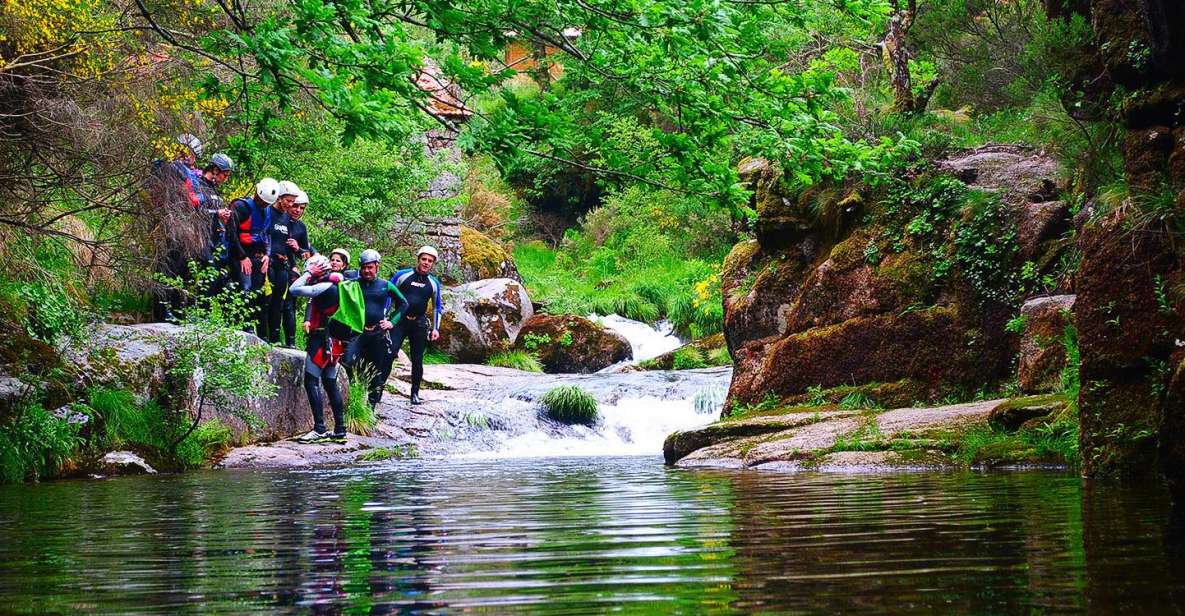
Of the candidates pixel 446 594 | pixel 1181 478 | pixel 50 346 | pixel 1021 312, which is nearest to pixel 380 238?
pixel 50 346

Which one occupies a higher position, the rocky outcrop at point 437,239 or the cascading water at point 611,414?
the rocky outcrop at point 437,239

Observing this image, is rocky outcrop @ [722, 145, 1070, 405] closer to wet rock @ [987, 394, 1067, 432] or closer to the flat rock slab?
the flat rock slab

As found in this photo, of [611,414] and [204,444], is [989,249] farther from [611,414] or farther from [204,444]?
[204,444]

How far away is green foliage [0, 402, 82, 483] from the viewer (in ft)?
35.6

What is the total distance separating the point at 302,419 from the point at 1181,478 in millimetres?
11929

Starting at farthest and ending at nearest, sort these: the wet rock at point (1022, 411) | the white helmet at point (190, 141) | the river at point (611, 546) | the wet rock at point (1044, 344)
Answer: the white helmet at point (190, 141) → the wet rock at point (1044, 344) → the wet rock at point (1022, 411) → the river at point (611, 546)

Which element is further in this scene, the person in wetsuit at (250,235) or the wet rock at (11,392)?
the person in wetsuit at (250,235)

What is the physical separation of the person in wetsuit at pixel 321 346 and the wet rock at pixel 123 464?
2266 millimetres

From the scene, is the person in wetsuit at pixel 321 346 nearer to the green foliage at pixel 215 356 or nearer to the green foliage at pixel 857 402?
the green foliage at pixel 215 356

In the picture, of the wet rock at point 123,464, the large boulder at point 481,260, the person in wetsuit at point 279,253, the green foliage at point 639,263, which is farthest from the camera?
the green foliage at point 639,263

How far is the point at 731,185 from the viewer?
301 inches

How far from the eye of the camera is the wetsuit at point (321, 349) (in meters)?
14.0

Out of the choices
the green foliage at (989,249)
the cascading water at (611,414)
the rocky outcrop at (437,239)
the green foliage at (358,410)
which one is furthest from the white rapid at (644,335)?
the green foliage at (989,249)

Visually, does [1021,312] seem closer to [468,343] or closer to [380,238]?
[380,238]
